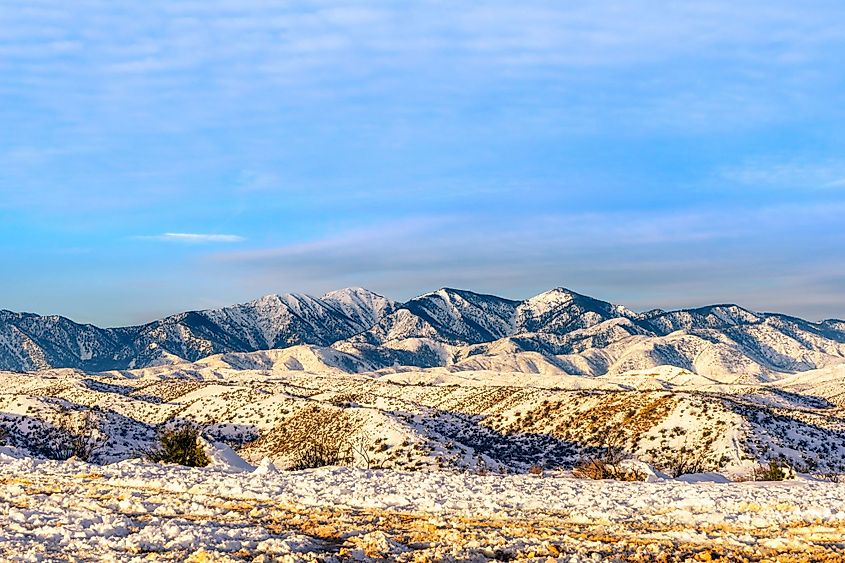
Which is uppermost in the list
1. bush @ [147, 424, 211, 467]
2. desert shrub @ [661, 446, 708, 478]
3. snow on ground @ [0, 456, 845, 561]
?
snow on ground @ [0, 456, 845, 561]

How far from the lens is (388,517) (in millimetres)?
15297

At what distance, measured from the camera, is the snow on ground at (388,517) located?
442 inches

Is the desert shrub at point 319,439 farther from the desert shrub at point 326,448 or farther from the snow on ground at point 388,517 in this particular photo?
the snow on ground at point 388,517

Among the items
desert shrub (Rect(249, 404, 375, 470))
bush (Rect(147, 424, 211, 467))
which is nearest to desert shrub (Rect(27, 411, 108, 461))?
desert shrub (Rect(249, 404, 375, 470))

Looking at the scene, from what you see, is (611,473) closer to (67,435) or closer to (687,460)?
(687,460)

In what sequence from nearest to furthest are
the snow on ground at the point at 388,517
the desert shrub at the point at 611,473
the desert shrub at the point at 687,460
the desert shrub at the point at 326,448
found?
the snow on ground at the point at 388,517, the desert shrub at the point at 611,473, the desert shrub at the point at 687,460, the desert shrub at the point at 326,448

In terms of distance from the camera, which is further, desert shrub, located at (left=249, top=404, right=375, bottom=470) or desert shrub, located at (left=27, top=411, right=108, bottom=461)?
desert shrub, located at (left=27, top=411, right=108, bottom=461)

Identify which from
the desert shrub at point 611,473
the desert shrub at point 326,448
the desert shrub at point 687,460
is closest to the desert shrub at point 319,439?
the desert shrub at point 326,448

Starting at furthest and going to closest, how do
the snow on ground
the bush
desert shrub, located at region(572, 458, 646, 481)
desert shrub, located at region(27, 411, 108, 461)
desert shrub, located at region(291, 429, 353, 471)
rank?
desert shrub, located at region(27, 411, 108, 461) → desert shrub, located at region(291, 429, 353, 471) → the bush → desert shrub, located at region(572, 458, 646, 481) → the snow on ground

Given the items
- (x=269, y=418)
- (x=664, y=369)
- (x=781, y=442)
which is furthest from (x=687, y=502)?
(x=664, y=369)

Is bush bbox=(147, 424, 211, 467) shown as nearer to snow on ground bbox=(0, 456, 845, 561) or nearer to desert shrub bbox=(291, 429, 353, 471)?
snow on ground bbox=(0, 456, 845, 561)

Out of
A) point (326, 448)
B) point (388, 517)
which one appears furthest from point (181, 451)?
point (388, 517)

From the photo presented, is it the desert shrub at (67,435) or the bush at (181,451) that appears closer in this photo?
the bush at (181,451)

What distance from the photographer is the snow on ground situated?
1122 centimetres
